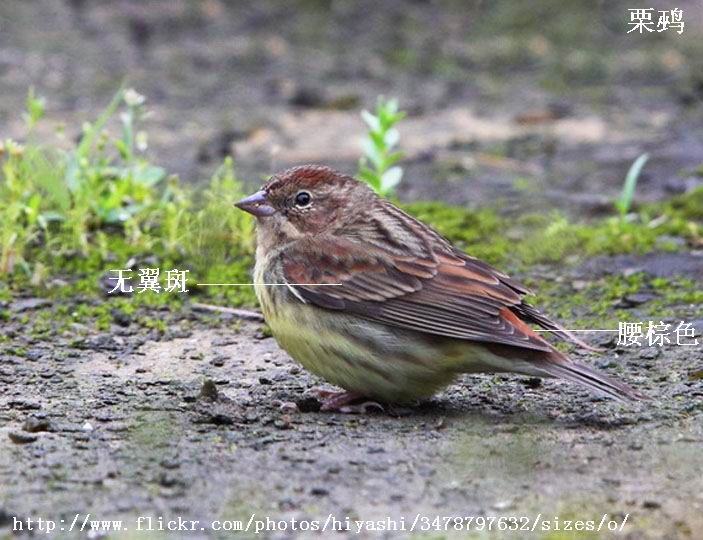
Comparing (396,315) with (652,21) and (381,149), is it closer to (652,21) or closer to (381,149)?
(381,149)

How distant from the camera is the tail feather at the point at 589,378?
17.0ft

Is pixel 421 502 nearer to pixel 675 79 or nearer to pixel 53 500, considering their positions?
pixel 53 500

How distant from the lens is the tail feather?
519 cm

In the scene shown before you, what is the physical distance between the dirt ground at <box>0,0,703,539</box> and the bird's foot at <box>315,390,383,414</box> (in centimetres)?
9

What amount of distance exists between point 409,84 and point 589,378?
23.6 feet

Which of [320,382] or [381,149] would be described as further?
[381,149]

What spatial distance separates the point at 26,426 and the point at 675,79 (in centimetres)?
871

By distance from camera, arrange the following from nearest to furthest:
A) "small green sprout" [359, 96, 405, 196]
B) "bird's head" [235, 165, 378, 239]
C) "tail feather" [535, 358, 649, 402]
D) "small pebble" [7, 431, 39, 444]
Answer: "small pebble" [7, 431, 39, 444], "tail feather" [535, 358, 649, 402], "bird's head" [235, 165, 378, 239], "small green sprout" [359, 96, 405, 196]

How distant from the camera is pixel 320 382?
609 centimetres

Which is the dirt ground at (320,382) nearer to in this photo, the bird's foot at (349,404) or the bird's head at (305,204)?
the bird's foot at (349,404)

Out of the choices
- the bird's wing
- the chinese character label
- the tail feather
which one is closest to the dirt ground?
the tail feather

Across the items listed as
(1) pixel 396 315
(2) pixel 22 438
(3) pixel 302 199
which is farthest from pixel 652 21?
(2) pixel 22 438

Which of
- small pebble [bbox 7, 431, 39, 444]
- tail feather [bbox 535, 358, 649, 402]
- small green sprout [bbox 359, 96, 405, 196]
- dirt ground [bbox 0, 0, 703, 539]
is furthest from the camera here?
small green sprout [bbox 359, 96, 405, 196]

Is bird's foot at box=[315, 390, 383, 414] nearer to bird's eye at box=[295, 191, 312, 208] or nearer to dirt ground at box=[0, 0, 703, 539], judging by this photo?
dirt ground at box=[0, 0, 703, 539]
